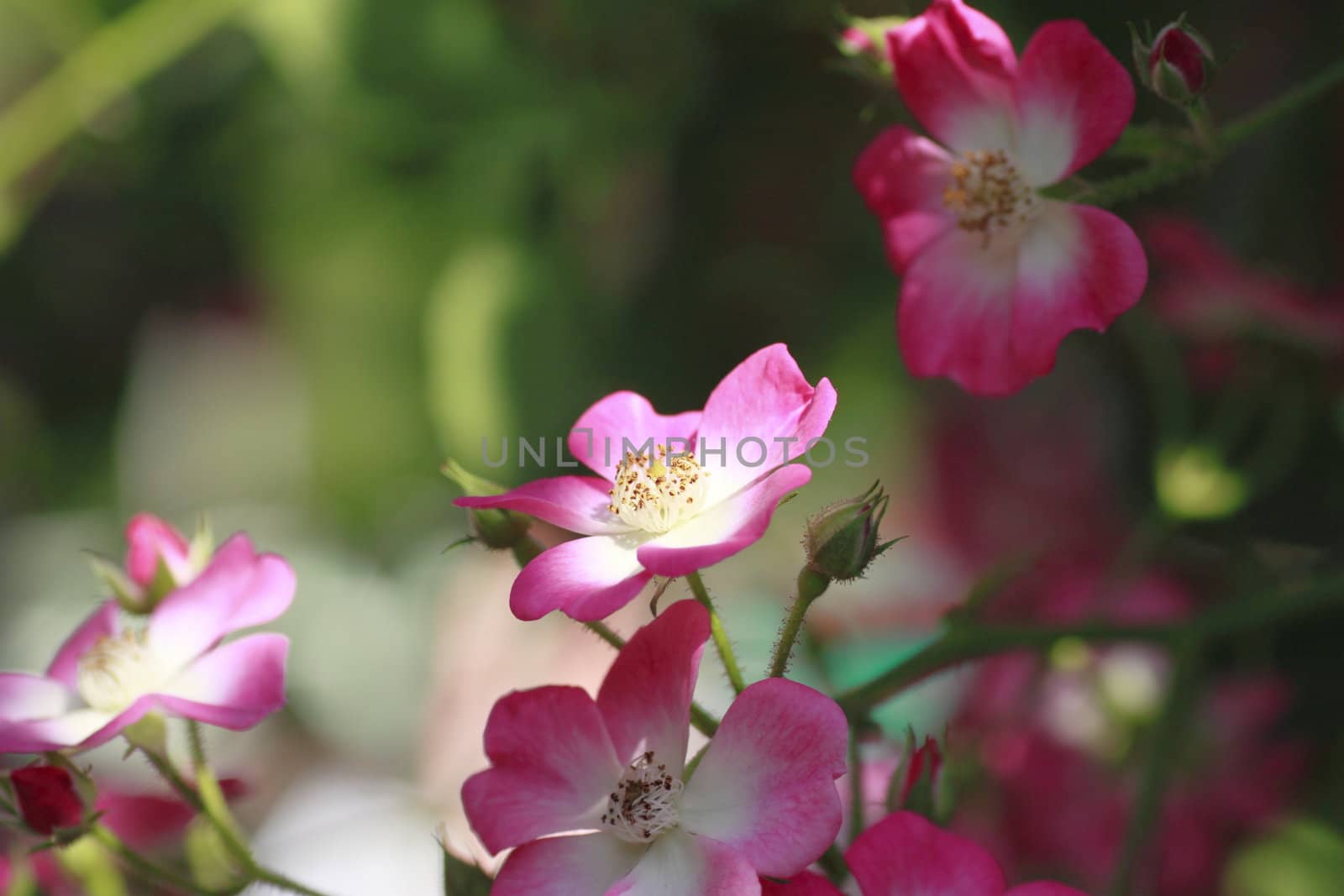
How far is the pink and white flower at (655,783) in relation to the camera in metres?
0.32

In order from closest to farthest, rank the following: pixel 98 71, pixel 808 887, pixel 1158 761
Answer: pixel 808 887 → pixel 1158 761 → pixel 98 71

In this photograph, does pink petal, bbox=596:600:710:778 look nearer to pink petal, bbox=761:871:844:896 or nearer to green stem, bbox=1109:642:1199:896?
pink petal, bbox=761:871:844:896

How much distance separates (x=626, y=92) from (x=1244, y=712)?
2.01 ft

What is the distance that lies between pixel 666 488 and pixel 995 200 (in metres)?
0.16

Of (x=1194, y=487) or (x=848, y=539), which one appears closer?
(x=848, y=539)

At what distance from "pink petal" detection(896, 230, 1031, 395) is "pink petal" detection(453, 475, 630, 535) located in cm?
11

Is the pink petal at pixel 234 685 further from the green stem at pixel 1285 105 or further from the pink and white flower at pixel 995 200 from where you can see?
the green stem at pixel 1285 105

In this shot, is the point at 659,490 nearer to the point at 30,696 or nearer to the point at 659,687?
the point at 659,687

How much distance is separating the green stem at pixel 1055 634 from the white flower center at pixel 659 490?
8 cm

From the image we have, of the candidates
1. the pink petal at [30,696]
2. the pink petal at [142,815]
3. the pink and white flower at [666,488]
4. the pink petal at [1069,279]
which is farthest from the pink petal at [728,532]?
the pink petal at [142,815]

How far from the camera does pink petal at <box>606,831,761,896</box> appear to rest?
32 centimetres

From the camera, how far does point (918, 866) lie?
0.33 metres

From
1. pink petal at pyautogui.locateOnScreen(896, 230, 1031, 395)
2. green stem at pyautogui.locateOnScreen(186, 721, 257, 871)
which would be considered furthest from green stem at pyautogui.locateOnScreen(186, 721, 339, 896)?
pink petal at pyautogui.locateOnScreen(896, 230, 1031, 395)

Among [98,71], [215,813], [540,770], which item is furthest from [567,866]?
[98,71]
